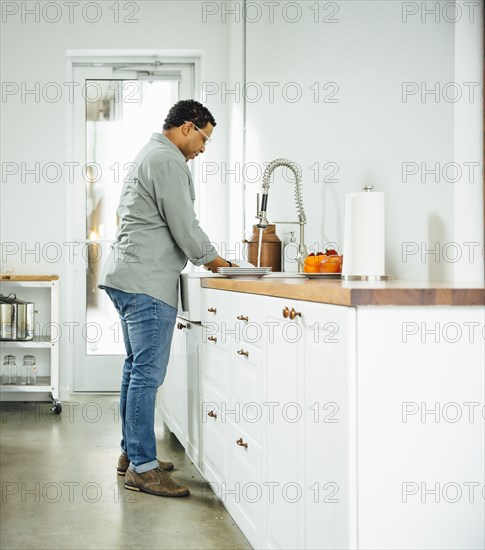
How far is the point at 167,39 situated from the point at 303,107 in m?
1.83

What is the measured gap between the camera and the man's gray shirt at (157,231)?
2.69 meters

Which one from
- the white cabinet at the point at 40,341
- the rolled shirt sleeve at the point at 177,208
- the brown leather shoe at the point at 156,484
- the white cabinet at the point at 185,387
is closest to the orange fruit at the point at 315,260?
the rolled shirt sleeve at the point at 177,208

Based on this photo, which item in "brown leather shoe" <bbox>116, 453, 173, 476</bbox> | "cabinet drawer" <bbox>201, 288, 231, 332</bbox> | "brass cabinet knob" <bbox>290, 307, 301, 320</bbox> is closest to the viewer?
"brass cabinet knob" <bbox>290, 307, 301, 320</bbox>

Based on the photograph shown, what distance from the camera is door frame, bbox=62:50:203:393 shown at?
475cm

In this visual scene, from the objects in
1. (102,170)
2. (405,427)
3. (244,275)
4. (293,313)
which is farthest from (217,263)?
(102,170)

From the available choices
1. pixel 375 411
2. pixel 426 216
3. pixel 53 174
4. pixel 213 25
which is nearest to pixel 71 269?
pixel 53 174

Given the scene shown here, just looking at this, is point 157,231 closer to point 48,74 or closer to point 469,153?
point 469,153

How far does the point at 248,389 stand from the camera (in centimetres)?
208

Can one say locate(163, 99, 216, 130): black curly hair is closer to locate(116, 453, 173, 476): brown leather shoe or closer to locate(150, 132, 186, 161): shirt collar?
locate(150, 132, 186, 161): shirt collar

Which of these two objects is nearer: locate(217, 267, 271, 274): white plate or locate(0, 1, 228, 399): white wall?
locate(217, 267, 271, 274): white plate

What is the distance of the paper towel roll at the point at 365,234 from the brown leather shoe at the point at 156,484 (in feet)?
3.95

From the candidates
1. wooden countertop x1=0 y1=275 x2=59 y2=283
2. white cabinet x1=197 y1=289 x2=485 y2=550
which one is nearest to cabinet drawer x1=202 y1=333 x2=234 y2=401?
white cabinet x1=197 y1=289 x2=485 y2=550

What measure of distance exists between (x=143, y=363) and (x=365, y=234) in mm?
1194

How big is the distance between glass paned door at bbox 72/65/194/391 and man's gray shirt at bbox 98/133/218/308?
7.04 feet
